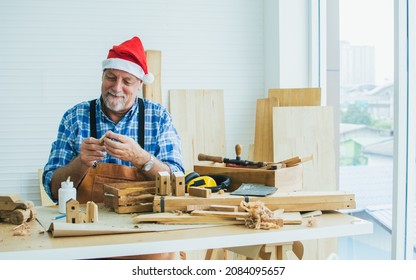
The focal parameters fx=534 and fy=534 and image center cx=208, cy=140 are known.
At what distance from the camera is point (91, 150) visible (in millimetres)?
3018

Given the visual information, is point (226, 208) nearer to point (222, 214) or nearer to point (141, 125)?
point (222, 214)

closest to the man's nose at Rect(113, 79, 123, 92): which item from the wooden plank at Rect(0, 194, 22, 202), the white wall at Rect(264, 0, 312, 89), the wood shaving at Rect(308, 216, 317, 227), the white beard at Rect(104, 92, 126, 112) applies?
the white beard at Rect(104, 92, 126, 112)

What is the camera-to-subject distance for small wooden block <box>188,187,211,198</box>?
104 inches

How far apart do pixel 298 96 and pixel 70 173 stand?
89.0 inches

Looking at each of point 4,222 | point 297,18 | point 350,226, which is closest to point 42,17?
point 297,18

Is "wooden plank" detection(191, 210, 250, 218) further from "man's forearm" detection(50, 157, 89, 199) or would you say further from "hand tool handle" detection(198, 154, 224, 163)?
"man's forearm" detection(50, 157, 89, 199)

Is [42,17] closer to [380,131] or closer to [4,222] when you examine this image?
[4,222]

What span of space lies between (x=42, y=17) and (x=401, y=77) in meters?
3.12

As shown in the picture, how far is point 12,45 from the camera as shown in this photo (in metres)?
4.76

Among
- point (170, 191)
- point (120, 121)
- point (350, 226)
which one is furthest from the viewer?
point (120, 121)

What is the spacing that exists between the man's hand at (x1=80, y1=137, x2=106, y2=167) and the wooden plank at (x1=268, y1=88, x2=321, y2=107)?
2.17m

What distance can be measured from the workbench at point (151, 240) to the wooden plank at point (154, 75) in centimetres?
255

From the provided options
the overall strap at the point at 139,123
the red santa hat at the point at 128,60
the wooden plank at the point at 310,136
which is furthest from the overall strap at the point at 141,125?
the wooden plank at the point at 310,136

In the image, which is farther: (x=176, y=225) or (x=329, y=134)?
(x=329, y=134)
